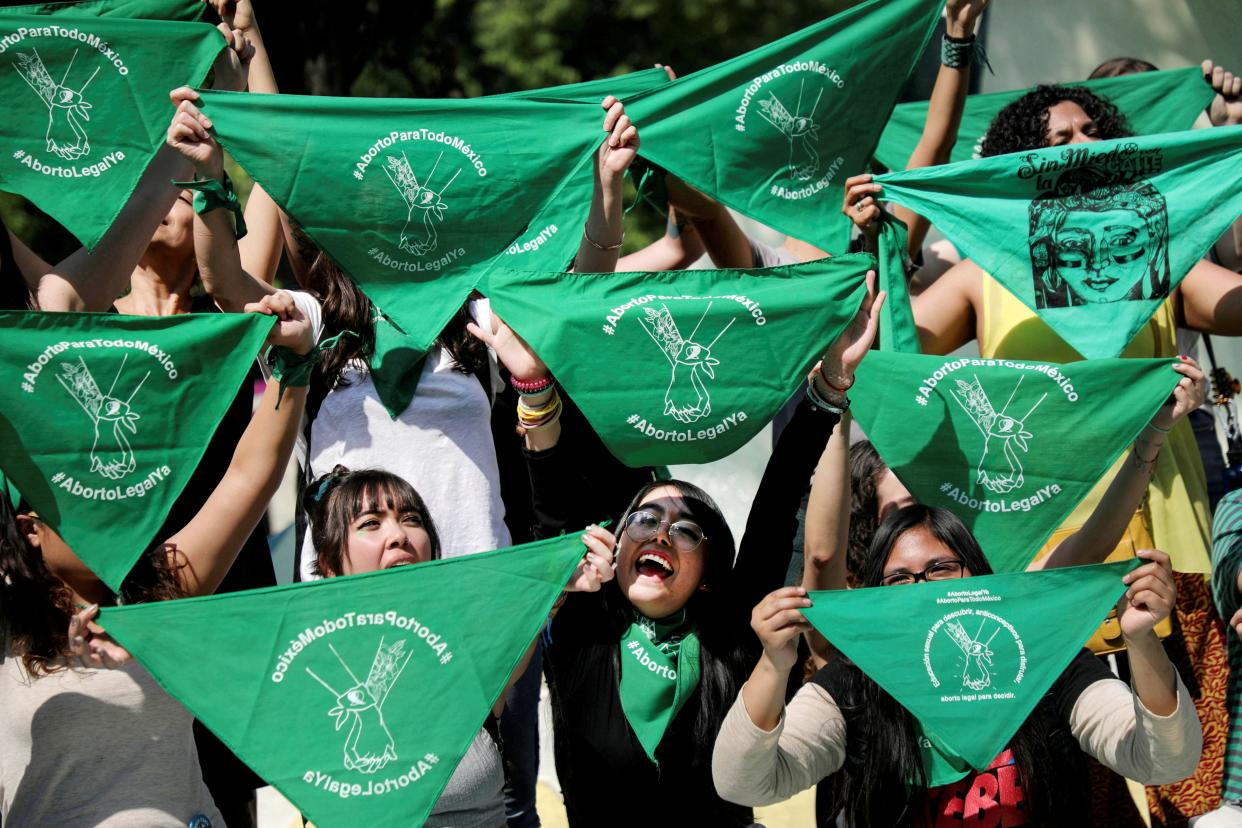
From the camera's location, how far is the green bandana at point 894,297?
4.73 metres

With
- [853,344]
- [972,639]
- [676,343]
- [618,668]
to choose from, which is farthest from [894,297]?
[618,668]

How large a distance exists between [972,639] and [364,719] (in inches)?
60.5

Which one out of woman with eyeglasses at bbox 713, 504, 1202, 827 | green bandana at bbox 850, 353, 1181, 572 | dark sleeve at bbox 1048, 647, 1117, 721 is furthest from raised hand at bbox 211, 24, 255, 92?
dark sleeve at bbox 1048, 647, 1117, 721

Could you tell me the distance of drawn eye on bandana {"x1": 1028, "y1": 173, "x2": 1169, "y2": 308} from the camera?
477 cm

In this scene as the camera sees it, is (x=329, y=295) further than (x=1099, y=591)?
Yes

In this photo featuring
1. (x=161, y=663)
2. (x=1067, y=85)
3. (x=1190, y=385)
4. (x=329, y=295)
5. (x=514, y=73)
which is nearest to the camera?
(x=161, y=663)

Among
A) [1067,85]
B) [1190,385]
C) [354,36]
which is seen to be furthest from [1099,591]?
[354,36]

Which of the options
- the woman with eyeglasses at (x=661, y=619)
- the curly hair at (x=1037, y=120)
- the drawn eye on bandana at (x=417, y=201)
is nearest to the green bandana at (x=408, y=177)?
the drawn eye on bandana at (x=417, y=201)

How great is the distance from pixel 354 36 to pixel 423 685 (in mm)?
7163

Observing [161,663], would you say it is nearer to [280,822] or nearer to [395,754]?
[395,754]

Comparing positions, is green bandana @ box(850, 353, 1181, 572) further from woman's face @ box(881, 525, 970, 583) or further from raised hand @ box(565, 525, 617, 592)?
raised hand @ box(565, 525, 617, 592)

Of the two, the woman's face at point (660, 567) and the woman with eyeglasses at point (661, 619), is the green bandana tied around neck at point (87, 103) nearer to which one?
the woman with eyeglasses at point (661, 619)

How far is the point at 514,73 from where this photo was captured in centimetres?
884

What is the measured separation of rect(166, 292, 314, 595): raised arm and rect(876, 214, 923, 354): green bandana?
173 cm
